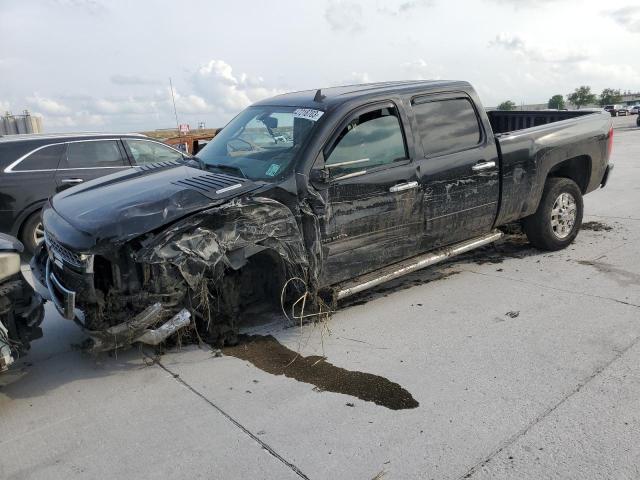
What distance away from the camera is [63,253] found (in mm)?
3768

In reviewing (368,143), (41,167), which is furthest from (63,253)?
(41,167)

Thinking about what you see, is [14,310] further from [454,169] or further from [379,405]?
[454,169]

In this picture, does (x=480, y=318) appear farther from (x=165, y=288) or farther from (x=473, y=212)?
(x=165, y=288)

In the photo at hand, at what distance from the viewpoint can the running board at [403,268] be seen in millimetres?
4453

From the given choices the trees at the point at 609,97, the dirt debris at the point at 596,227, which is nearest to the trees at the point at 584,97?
the trees at the point at 609,97

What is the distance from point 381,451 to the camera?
2.84m

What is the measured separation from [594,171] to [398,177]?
3150 mm

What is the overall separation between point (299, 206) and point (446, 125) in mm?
1854

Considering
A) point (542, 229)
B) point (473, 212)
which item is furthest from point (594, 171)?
point (473, 212)

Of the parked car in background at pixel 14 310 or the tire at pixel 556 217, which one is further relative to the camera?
the tire at pixel 556 217

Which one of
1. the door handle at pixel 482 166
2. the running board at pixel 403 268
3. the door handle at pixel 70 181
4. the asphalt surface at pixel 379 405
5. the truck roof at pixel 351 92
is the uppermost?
the truck roof at pixel 351 92

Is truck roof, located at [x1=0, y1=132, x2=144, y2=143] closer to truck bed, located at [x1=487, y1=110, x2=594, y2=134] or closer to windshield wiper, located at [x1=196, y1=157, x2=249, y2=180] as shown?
windshield wiper, located at [x1=196, y1=157, x2=249, y2=180]

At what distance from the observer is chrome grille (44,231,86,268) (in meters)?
3.58

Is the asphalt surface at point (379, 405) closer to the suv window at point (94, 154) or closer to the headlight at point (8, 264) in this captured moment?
the headlight at point (8, 264)
